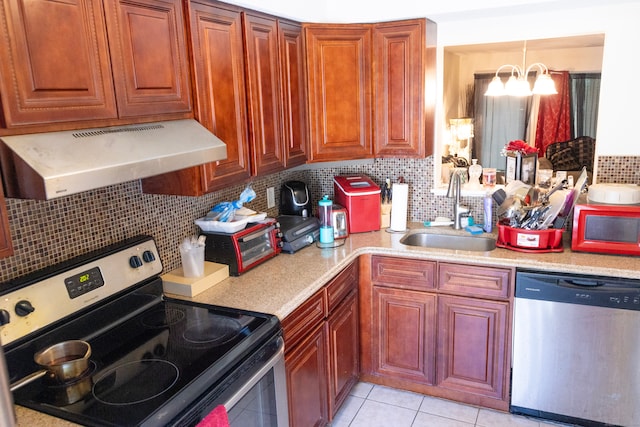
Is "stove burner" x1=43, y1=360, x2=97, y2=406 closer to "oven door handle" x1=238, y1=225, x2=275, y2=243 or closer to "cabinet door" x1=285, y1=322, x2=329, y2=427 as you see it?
"cabinet door" x1=285, y1=322, x2=329, y2=427

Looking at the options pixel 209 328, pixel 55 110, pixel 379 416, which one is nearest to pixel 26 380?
pixel 209 328

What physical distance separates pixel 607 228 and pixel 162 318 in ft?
7.00

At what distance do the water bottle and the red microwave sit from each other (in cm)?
127

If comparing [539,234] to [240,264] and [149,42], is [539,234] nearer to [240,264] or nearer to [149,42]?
[240,264]


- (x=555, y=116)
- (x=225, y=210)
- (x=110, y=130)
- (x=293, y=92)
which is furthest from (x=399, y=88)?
(x=555, y=116)

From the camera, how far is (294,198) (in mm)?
2920

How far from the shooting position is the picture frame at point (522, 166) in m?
2.98

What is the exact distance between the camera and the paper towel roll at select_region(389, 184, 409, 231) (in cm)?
290

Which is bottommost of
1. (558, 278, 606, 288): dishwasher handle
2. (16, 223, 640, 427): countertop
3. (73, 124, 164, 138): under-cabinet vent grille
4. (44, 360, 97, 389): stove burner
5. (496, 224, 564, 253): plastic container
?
(558, 278, 606, 288): dishwasher handle

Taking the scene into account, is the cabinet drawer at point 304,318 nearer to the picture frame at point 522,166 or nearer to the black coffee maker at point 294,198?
the black coffee maker at point 294,198

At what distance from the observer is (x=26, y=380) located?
1414 mm

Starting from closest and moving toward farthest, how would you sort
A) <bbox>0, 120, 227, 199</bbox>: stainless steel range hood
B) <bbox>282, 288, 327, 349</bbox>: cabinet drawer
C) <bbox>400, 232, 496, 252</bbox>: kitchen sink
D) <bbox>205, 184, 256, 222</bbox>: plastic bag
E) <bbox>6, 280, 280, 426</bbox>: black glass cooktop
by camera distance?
1. <bbox>0, 120, 227, 199</bbox>: stainless steel range hood
2. <bbox>6, 280, 280, 426</bbox>: black glass cooktop
3. <bbox>282, 288, 327, 349</bbox>: cabinet drawer
4. <bbox>205, 184, 256, 222</bbox>: plastic bag
5. <bbox>400, 232, 496, 252</bbox>: kitchen sink

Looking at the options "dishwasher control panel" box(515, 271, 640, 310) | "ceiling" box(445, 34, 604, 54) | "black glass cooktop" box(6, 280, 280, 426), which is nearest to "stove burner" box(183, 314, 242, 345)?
"black glass cooktop" box(6, 280, 280, 426)

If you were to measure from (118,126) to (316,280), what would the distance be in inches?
42.0
